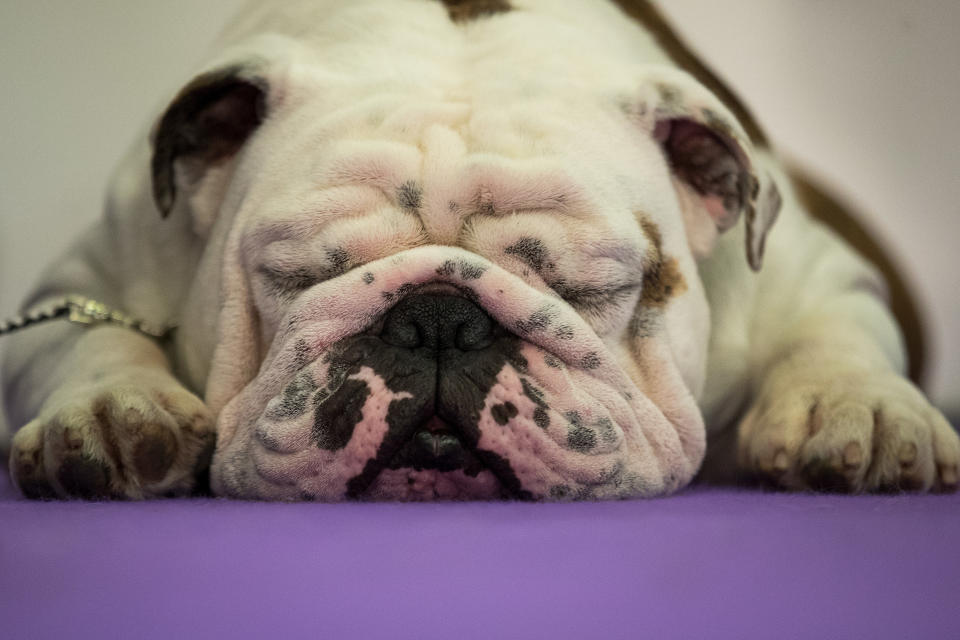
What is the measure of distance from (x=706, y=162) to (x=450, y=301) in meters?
0.56

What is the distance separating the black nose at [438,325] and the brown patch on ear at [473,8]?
0.66 meters

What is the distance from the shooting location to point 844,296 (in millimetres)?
2031

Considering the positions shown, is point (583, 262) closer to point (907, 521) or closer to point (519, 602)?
point (907, 521)

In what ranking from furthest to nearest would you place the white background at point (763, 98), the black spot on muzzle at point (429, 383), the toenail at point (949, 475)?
the white background at point (763, 98) → the toenail at point (949, 475) → the black spot on muzzle at point (429, 383)

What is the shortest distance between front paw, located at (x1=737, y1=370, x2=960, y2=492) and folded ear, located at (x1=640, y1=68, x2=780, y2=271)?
229 mm

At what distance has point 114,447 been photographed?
1.38 metres

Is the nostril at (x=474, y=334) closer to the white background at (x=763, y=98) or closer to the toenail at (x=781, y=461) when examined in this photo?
the toenail at (x=781, y=461)

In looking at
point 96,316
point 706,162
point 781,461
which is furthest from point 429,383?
point 96,316

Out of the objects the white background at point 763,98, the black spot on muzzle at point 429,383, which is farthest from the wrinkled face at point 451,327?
the white background at point 763,98

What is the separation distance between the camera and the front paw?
1453 millimetres

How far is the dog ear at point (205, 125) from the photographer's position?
62.4 inches

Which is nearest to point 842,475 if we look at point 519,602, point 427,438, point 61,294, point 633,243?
point 633,243

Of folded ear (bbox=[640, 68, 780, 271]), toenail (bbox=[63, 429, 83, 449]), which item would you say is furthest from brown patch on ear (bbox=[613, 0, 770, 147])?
toenail (bbox=[63, 429, 83, 449])

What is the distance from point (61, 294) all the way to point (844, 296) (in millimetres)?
1451
